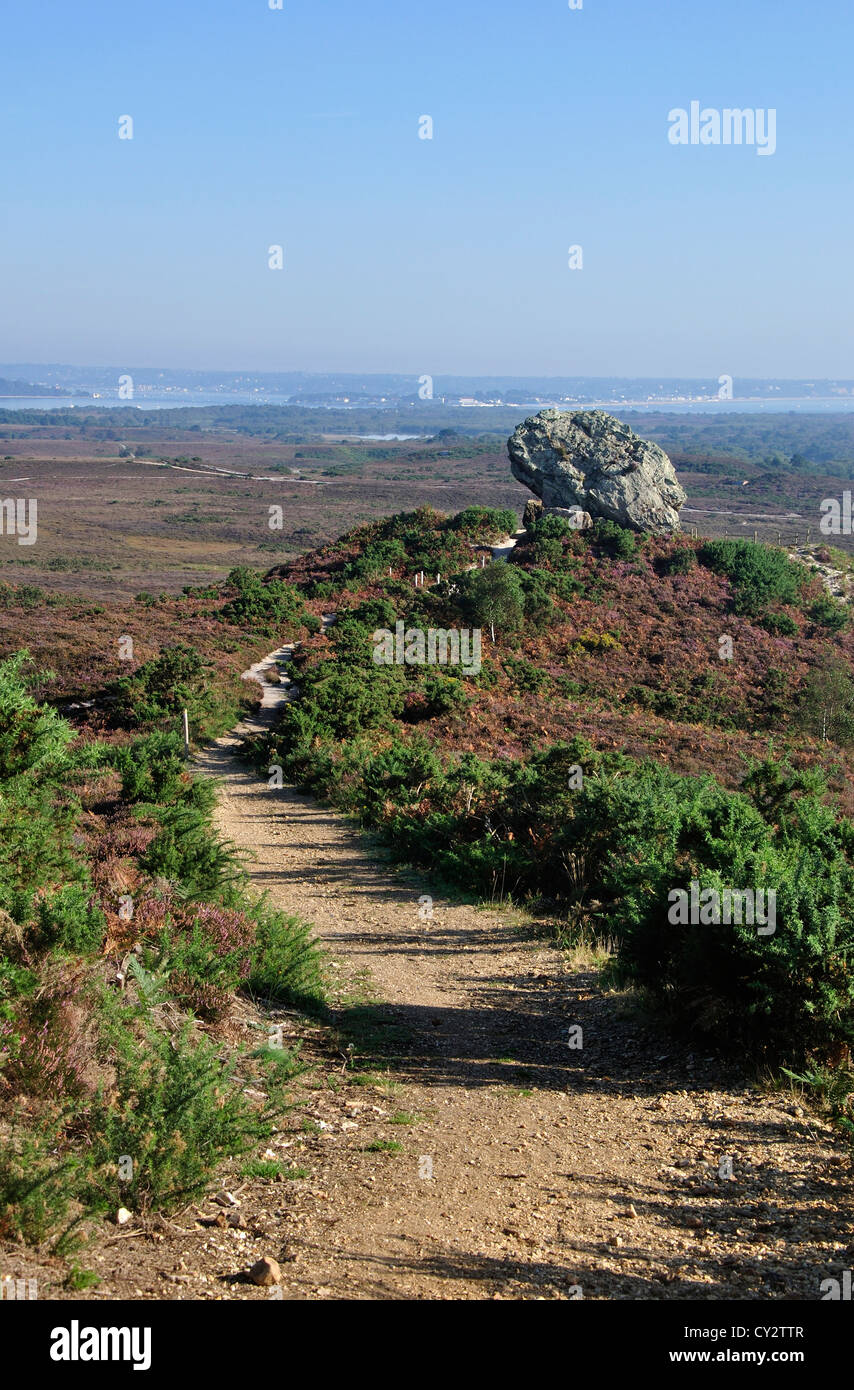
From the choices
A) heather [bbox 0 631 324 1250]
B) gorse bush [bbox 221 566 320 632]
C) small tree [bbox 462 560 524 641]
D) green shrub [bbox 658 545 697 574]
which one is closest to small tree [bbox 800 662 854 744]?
small tree [bbox 462 560 524 641]

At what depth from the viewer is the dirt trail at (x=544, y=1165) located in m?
4.32

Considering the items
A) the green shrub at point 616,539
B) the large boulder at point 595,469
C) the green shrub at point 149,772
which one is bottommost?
the green shrub at point 149,772

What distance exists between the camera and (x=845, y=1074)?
617 cm

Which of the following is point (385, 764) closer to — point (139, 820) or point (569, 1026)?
point (139, 820)

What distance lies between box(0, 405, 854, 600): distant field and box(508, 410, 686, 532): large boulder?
19.4m

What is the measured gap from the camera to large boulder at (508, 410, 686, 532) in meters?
43.5

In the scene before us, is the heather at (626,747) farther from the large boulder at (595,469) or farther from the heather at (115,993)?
the heather at (115,993)

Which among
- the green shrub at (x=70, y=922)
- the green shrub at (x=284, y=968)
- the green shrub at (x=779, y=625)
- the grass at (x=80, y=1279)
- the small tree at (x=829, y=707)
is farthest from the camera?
the green shrub at (x=779, y=625)

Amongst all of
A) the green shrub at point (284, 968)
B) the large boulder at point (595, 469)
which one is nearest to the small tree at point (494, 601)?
the large boulder at point (595, 469)

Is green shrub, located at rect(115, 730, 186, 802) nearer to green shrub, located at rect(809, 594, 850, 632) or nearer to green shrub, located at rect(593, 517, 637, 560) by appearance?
green shrub, located at rect(593, 517, 637, 560)

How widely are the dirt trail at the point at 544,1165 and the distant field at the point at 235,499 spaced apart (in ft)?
146

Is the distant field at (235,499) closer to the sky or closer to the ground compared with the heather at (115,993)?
closer to the sky
